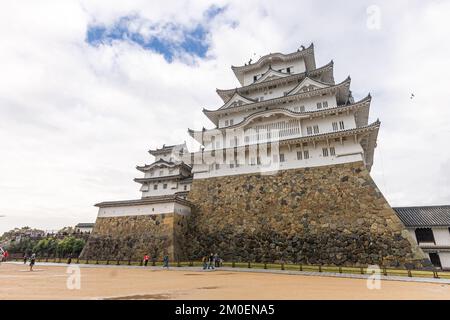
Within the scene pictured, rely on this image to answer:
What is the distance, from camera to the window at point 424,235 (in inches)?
740

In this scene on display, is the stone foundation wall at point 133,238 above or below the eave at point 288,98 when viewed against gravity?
below

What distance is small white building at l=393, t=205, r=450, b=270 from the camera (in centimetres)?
1809

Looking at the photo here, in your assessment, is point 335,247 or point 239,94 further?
point 239,94

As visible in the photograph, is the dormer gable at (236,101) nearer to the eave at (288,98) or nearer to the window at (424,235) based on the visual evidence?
the eave at (288,98)

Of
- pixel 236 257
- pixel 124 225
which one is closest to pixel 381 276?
pixel 236 257

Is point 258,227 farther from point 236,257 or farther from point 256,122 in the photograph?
point 256,122

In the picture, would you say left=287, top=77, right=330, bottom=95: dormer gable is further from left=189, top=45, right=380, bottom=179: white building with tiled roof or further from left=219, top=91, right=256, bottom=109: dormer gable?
left=219, top=91, right=256, bottom=109: dormer gable

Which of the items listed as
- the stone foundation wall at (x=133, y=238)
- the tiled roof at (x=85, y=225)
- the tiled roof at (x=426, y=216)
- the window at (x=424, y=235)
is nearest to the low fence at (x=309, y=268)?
the stone foundation wall at (x=133, y=238)

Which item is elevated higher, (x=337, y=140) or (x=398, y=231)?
(x=337, y=140)

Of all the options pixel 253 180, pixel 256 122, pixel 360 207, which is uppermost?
pixel 256 122

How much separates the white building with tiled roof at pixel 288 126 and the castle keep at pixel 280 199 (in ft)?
0.32

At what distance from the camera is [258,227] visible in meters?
19.3

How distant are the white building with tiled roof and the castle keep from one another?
3.8 inches
